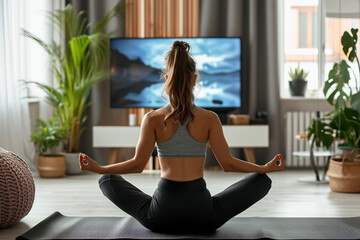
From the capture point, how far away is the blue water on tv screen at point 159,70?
635 cm

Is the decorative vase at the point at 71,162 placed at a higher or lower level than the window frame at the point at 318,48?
lower

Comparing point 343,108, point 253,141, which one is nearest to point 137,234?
point 343,108

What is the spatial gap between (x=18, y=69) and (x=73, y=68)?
585 millimetres

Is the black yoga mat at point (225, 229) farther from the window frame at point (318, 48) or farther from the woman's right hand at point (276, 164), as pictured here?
the window frame at point (318, 48)

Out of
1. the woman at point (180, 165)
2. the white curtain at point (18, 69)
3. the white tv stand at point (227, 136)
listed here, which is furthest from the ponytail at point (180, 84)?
the white tv stand at point (227, 136)

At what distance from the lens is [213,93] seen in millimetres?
6363

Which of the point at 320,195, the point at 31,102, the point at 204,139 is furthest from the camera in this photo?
the point at 31,102

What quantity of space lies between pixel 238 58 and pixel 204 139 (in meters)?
3.44

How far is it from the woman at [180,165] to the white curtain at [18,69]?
8.64 ft

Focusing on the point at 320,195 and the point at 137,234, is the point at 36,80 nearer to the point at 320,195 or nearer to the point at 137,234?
the point at 320,195

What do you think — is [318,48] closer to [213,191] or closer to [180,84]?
[213,191]

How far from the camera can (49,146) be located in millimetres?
5801

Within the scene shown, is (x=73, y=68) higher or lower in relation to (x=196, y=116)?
higher

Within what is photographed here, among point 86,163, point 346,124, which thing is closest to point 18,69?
point 346,124
